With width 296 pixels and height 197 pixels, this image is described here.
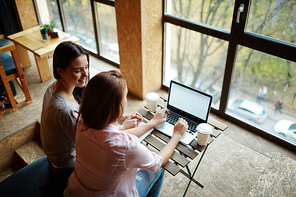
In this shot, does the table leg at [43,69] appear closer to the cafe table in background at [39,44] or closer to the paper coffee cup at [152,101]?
the cafe table in background at [39,44]

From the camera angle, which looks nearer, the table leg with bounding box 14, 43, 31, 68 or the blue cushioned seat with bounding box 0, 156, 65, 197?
the blue cushioned seat with bounding box 0, 156, 65, 197

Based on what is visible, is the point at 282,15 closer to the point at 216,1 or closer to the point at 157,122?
the point at 216,1

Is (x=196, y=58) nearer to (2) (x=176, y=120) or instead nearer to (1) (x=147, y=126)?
(2) (x=176, y=120)

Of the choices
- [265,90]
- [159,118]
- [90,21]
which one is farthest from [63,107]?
[90,21]

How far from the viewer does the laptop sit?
1.93 meters

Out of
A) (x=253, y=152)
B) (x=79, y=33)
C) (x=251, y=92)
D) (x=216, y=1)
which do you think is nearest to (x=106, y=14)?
(x=79, y=33)

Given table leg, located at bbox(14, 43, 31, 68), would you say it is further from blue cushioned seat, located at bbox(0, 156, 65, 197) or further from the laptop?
the laptop

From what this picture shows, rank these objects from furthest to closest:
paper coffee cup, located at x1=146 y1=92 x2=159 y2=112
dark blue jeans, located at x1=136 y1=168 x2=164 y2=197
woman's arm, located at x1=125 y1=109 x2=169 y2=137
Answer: paper coffee cup, located at x1=146 y1=92 x2=159 y2=112 < woman's arm, located at x1=125 y1=109 x2=169 y2=137 < dark blue jeans, located at x1=136 y1=168 x2=164 y2=197

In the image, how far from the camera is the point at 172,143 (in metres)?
1.70

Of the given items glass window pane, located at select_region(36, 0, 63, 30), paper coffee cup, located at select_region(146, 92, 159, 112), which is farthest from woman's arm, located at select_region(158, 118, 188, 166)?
glass window pane, located at select_region(36, 0, 63, 30)

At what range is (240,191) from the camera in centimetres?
228

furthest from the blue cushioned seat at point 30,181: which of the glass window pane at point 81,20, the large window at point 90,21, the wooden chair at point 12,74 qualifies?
the glass window pane at point 81,20

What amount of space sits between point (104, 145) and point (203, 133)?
0.81m

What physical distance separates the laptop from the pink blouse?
1.95ft
